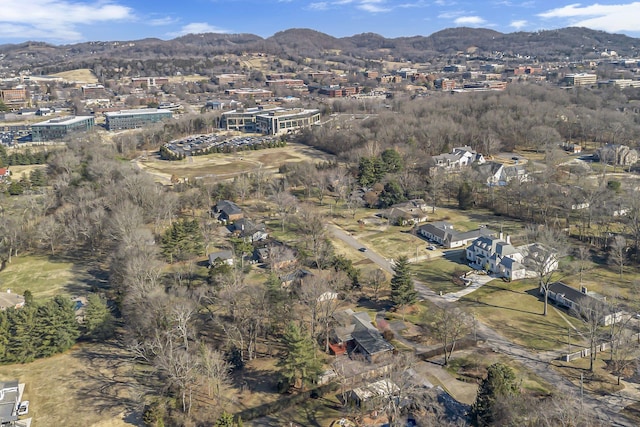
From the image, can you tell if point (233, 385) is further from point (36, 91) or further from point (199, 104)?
point (36, 91)

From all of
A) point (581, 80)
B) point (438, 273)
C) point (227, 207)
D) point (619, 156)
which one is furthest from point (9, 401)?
point (581, 80)

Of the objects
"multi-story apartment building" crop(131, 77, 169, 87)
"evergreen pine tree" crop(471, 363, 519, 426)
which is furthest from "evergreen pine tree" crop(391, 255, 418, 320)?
"multi-story apartment building" crop(131, 77, 169, 87)

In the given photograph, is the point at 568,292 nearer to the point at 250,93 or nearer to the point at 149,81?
the point at 250,93

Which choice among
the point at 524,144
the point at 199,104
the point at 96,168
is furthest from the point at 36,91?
the point at 524,144

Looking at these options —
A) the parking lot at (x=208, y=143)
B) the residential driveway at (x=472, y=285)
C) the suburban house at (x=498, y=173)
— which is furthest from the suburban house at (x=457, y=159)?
the parking lot at (x=208, y=143)

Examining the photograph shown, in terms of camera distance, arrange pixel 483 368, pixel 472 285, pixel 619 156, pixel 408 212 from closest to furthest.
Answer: pixel 483 368, pixel 472 285, pixel 408 212, pixel 619 156
